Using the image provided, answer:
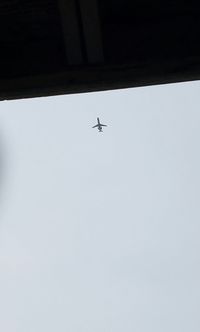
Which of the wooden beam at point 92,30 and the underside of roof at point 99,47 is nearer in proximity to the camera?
the wooden beam at point 92,30

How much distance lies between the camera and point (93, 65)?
5246 millimetres

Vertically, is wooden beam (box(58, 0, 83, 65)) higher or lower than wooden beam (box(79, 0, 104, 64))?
higher

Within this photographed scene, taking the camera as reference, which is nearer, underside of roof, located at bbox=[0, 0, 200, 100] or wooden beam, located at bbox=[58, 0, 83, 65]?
wooden beam, located at bbox=[58, 0, 83, 65]

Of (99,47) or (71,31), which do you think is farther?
(99,47)

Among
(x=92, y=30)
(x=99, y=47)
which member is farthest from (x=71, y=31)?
(x=99, y=47)

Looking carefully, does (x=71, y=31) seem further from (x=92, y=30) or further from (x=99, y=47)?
(x=99, y=47)

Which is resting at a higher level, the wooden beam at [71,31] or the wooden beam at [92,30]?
the wooden beam at [71,31]

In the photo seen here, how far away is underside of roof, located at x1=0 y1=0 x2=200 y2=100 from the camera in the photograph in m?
5.19

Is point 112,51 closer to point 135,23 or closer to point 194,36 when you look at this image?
point 135,23

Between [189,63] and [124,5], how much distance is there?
2.47 feet

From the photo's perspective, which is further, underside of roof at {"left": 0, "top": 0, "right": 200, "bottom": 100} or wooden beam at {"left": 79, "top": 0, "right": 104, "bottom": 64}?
underside of roof at {"left": 0, "top": 0, "right": 200, "bottom": 100}

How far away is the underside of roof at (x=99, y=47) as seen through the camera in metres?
5.19

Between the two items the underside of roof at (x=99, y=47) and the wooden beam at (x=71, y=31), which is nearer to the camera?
the wooden beam at (x=71, y=31)

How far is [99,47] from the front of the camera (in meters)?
5.16
